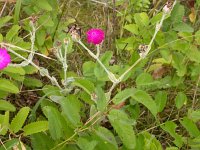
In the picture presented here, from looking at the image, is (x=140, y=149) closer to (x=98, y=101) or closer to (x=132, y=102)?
(x=98, y=101)

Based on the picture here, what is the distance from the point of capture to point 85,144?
46.5 inches

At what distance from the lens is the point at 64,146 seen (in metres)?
1.25

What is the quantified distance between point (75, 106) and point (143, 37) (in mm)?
504

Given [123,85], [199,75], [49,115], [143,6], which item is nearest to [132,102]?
[123,85]

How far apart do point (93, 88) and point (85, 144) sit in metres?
0.15

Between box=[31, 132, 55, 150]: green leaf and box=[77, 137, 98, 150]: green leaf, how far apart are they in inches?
3.9

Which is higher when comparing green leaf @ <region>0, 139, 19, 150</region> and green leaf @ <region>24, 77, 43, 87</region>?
green leaf @ <region>24, 77, 43, 87</region>

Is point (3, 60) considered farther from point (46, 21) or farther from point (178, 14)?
point (178, 14)

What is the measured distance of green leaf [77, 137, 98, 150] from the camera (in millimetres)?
1152

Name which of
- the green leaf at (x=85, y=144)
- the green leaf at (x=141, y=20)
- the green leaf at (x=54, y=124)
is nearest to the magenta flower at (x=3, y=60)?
the green leaf at (x=54, y=124)

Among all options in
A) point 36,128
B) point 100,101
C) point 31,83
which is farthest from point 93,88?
point 31,83

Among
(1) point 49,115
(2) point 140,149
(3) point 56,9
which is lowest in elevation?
(2) point 140,149

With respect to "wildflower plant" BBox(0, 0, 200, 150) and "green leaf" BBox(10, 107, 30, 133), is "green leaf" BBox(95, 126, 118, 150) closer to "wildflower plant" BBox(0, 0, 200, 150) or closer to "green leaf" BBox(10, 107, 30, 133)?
"wildflower plant" BBox(0, 0, 200, 150)

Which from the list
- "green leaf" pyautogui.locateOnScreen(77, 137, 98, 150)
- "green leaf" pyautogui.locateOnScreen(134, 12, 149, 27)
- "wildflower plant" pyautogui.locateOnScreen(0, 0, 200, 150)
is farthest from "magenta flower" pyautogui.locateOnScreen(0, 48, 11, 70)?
"green leaf" pyautogui.locateOnScreen(134, 12, 149, 27)
